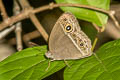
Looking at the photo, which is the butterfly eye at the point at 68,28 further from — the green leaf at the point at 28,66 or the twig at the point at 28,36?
the twig at the point at 28,36

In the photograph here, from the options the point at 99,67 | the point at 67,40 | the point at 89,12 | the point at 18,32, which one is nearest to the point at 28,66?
the point at 67,40

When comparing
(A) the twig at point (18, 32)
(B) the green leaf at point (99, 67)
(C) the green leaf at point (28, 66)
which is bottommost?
(B) the green leaf at point (99, 67)

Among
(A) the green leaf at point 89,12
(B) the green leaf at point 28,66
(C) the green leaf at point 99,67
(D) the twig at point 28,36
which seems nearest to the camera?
(C) the green leaf at point 99,67

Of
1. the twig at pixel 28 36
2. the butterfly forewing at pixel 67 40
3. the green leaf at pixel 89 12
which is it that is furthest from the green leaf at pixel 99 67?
the twig at pixel 28 36

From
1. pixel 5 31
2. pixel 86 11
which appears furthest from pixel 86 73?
pixel 5 31

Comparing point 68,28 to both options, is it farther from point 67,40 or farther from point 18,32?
Answer: point 18,32

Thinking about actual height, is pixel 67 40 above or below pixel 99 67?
above

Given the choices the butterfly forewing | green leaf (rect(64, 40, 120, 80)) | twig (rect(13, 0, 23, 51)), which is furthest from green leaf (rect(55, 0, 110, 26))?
twig (rect(13, 0, 23, 51))
